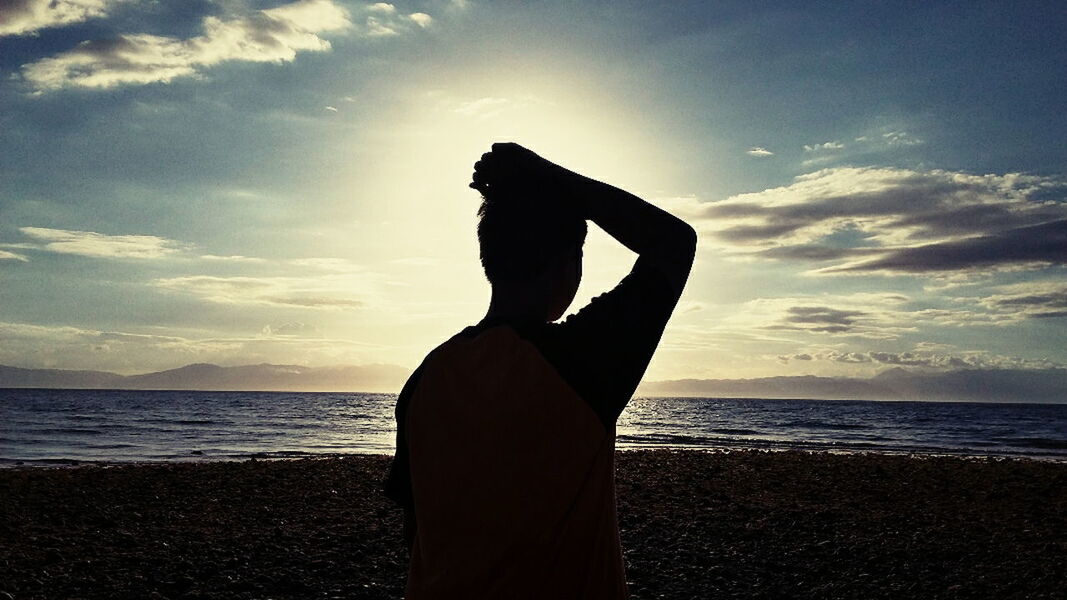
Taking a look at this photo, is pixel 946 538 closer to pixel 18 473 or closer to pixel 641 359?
pixel 641 359

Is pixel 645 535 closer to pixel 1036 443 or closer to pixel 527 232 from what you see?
pixel 527 232

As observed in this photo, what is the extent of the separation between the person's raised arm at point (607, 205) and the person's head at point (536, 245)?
0.04 metres

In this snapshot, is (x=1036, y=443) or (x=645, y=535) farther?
(x=1036, y=443)

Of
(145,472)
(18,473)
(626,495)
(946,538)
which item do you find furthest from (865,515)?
(18,473)

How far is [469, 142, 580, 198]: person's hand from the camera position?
1787 millimetres

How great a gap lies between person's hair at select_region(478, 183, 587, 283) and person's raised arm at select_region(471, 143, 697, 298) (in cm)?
3

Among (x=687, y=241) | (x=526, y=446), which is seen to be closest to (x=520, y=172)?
(x=687, y=241)

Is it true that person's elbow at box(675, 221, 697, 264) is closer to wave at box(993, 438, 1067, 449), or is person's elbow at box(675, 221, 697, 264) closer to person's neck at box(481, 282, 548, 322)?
person's neck at box(481, 282, 548, 322)

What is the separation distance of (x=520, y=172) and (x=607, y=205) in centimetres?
23

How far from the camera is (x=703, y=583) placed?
8.73 m

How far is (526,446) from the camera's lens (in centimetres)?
150

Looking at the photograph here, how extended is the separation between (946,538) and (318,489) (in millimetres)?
11416

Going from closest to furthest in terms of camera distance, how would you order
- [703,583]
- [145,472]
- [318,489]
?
1. [703,583]
2. [318,489]
3. [145,472]

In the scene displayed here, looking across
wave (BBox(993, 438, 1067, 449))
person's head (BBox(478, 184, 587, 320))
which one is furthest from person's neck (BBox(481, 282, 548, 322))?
wave (BBox(993, 438, 1067, 449))
